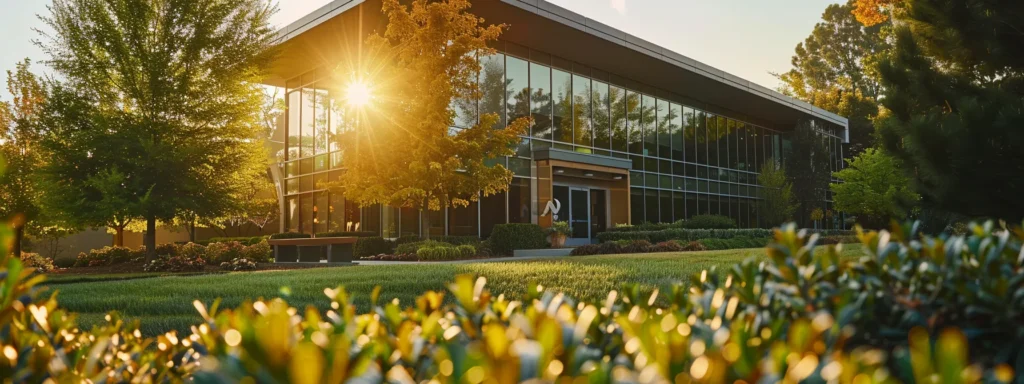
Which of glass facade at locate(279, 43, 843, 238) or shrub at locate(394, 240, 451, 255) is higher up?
glass facade at locate(279, 43, 843, 238)

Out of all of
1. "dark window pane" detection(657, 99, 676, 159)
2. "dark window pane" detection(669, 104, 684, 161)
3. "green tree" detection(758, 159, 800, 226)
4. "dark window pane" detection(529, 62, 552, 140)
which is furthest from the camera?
"green tree" detection(758, 159, 800, 226)

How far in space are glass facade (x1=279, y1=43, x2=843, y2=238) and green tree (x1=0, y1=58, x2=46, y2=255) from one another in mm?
8396

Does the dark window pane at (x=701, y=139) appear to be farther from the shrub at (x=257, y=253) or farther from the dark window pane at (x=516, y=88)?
the shrub at (x=257, y=253)

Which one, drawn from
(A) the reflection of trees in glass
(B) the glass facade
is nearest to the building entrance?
(B) the glass facade

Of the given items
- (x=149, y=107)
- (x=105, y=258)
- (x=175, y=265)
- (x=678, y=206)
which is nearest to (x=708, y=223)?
(x=678, y=206)

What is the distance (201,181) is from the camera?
748 inches

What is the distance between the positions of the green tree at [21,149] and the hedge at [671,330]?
792 inches

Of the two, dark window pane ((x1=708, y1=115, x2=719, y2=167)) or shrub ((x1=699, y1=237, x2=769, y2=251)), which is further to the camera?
dark window pane ((x1=708, y1=115, x2=719, y2=167))

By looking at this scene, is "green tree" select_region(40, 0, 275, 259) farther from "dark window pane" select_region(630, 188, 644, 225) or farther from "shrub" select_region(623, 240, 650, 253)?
"dark window pane" select_region(630, 188, 644, 225)

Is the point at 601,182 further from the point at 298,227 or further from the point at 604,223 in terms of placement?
the point at 298,227

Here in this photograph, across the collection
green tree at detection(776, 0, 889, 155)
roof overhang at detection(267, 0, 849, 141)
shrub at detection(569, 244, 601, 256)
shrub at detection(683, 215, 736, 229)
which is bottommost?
shrub at detection(569, 244, 601, 256)

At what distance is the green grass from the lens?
23.7ft

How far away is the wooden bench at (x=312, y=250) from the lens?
19.0 metres

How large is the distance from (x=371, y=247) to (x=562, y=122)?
31.1 feet
